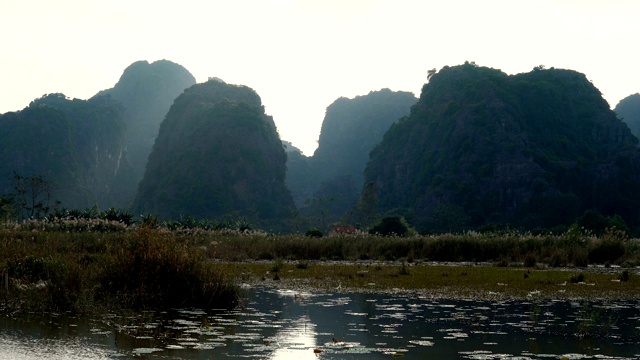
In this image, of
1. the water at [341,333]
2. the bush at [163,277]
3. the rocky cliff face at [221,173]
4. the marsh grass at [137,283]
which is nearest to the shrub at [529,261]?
the water at [341,333]

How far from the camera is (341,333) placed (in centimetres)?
1230

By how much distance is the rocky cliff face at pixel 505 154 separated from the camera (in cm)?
13325

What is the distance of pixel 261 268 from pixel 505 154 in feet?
406

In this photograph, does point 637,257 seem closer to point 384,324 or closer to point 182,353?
point 384,324

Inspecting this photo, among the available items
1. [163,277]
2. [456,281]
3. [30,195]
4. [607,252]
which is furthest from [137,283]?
[30,195]

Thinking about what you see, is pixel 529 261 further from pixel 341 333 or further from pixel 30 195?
pixel 30 195

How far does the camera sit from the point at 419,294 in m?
18.7

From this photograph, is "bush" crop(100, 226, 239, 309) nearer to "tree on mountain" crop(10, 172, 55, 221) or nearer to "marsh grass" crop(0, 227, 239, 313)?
"marsh grass" crop(0, 227, 239, 313)

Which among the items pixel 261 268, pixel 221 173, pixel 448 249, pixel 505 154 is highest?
pixel 505 154

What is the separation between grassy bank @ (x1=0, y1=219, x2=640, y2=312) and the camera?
15195 millimetres

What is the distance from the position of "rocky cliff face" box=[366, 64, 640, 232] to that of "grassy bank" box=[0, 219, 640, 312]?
90530 mm

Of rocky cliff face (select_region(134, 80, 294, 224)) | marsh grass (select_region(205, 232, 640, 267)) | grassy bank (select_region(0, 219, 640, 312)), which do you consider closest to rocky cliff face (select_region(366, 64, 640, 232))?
rocky cliff face (select_region(134, 80, 294, 224))

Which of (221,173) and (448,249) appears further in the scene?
(221,173)

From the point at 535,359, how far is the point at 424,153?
156m
